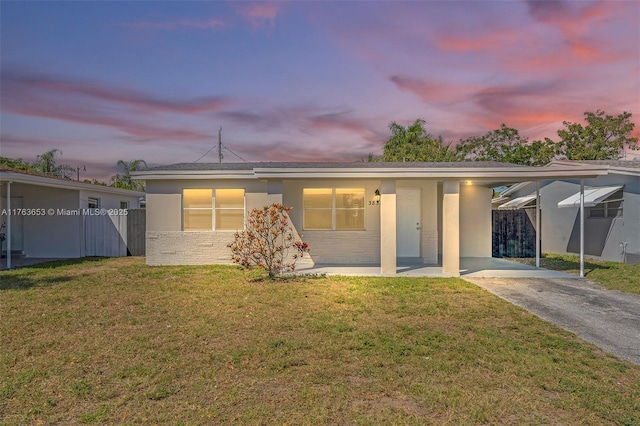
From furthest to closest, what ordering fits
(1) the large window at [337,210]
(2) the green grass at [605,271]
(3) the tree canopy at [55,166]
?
1. (3) the tree canopy at [55,166]
2. (1) the large window at [337,210]
3. (2) the green grass at [605,271]

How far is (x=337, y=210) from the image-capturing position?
1210 cm

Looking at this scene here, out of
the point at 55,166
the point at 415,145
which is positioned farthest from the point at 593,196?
the point at 55,166

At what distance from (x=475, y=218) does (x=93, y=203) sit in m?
15.6

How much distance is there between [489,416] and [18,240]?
698 inches

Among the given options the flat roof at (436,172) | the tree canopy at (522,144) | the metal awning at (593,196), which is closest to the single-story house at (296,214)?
the flat roof at (436,172)

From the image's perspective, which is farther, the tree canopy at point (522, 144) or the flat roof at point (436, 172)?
the tree canopy at point (522, 144)

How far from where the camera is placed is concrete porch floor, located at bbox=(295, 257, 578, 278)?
394 inches

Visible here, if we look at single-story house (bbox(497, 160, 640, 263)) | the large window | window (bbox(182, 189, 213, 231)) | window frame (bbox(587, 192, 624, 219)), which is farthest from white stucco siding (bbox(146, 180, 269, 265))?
window frame (bbox(587, 192, 624, 219))

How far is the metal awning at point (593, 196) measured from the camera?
40.8 ft

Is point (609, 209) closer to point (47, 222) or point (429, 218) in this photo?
point (429, 218)

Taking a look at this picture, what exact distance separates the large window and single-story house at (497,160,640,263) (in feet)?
19.7

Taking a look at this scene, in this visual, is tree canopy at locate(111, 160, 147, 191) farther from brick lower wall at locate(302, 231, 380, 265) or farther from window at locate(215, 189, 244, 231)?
brick lower wall at locate(302, 231, 380, 265)

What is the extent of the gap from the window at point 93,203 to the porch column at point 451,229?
1424 centimetres

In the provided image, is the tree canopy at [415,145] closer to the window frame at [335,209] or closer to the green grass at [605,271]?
the green grass at [605,271]
